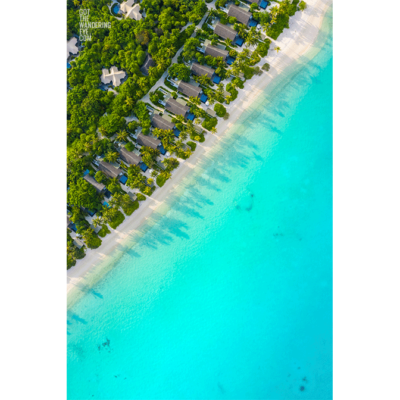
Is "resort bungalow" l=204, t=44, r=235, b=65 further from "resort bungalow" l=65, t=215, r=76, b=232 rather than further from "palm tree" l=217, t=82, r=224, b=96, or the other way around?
"resort bungalow" l=65, t=215, r=76, b=232

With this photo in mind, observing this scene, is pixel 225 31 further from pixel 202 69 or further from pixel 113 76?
pixel 113 76

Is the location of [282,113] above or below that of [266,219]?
above

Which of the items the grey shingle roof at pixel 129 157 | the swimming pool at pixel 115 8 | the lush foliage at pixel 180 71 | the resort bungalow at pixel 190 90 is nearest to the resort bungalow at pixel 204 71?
the lush foliage at pixel 180 71

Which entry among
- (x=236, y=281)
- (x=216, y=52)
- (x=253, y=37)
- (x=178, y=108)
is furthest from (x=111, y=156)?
(x=253, y=37)

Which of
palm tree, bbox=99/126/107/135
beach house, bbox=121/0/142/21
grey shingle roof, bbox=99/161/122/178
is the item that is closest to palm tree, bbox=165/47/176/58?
beach house, bbox=121/0/142/21

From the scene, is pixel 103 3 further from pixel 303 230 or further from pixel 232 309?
pixel 232 309
